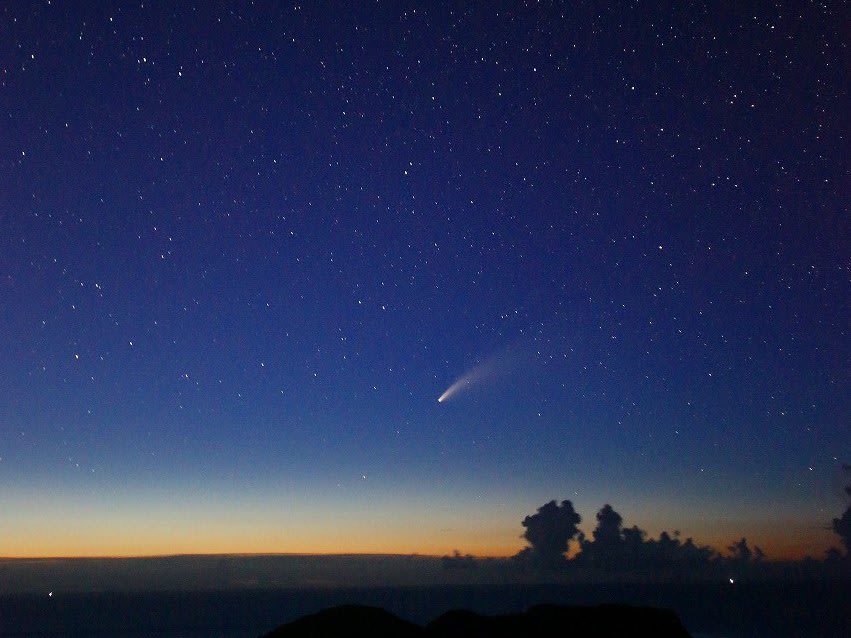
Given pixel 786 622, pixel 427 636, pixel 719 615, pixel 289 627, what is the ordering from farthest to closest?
pixel 719 615, pixel 786 622, pixel 289 627, pixel 427 636

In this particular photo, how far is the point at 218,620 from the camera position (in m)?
197

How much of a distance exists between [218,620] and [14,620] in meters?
50.0

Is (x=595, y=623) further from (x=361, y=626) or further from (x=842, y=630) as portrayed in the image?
(x=842, y=630)

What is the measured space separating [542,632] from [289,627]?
7.88 metres

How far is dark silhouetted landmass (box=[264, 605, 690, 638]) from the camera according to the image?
22.2 meters

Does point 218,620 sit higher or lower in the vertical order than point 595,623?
lower

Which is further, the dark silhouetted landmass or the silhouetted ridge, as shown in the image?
the silhouetted ridge

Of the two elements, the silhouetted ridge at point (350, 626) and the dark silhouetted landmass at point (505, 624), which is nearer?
the dark silhouetted landmass at point (505, 624)

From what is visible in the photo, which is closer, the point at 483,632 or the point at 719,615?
the point at 483,632

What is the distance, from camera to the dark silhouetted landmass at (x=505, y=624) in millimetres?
22203

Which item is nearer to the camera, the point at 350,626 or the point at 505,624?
the point at 505,624

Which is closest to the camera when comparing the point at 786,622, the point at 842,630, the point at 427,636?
the point at 427,636

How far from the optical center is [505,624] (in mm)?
23000

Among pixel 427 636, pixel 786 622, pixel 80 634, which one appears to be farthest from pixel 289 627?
pixel 786 622
